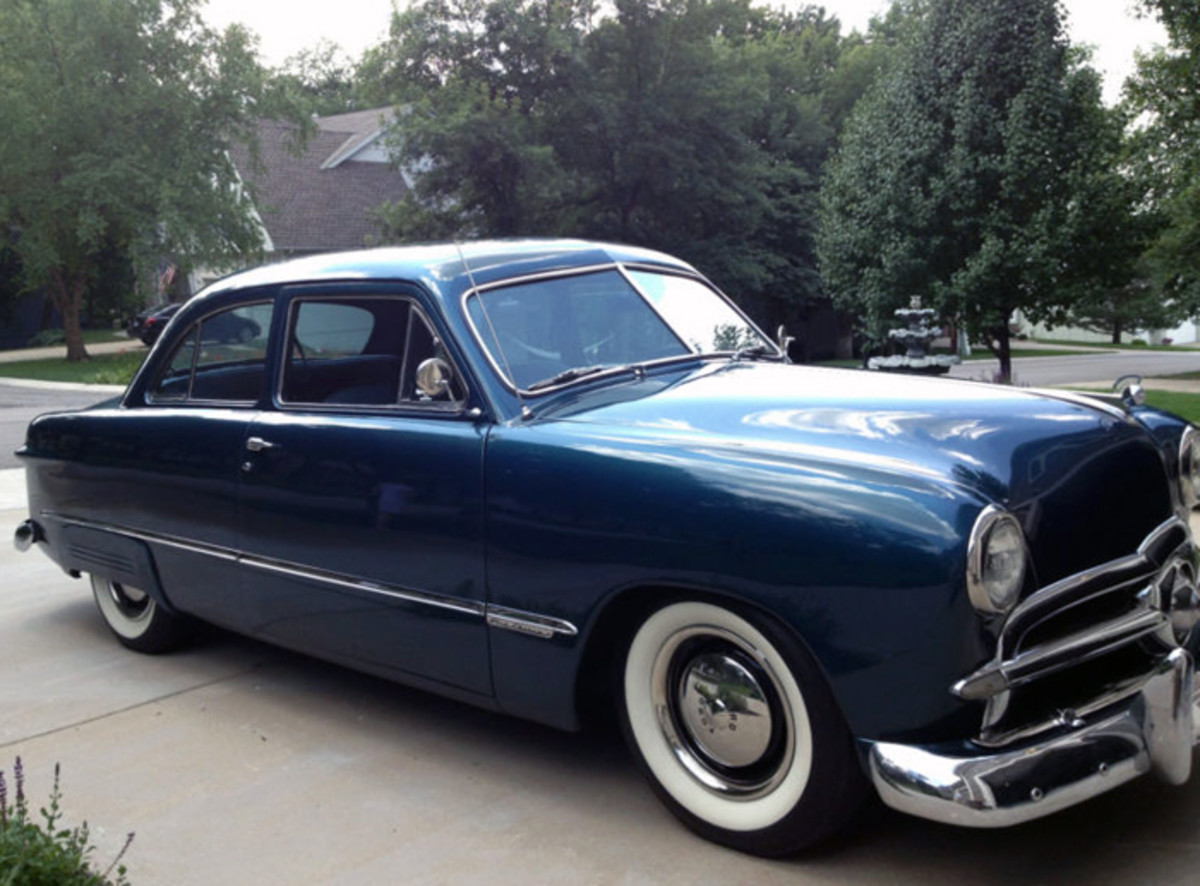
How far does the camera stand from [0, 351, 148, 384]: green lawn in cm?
2534

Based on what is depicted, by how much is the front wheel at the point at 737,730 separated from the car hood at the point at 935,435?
49cm

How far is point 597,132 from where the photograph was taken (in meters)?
28.9

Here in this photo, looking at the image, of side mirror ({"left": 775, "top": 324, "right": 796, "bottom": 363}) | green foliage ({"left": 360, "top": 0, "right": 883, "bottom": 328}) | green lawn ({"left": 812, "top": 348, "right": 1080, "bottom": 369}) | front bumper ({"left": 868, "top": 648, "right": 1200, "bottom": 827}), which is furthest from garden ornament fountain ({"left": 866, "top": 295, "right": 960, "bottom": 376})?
green lawn ({"left": 812, "top": 348, "right": 1080, "bottom": 369})

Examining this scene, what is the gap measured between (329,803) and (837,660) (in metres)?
1.81

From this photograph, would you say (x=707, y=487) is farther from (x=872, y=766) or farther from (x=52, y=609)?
(x=52, y=609)

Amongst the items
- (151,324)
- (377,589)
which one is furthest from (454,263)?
(151,324)

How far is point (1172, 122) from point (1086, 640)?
52.8 feet

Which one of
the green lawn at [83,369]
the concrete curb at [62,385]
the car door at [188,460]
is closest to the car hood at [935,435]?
the car door at [188,460]

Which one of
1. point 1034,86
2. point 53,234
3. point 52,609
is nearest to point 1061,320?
point 1034,86

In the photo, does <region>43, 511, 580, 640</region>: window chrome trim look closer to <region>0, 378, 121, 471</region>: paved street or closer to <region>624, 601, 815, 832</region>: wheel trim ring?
<region>624, 601, 815, 832</region>: wheel trim ring

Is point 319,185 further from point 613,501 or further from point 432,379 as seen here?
point 613,501

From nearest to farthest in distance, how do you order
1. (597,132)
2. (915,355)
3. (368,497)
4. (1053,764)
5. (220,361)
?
(1053,764), (368,497), (220,361), (915,355), (597,132)

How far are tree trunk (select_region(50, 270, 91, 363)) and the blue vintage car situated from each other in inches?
1169

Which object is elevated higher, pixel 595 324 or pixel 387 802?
pixel 595 324
